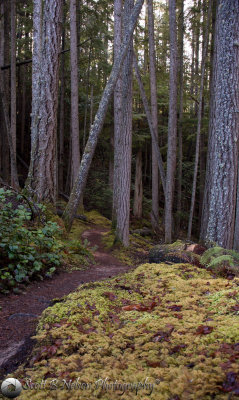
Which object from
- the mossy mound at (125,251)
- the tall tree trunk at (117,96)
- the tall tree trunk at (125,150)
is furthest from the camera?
the tall tree trunk at (117,96)

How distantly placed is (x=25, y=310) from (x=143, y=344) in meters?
2.11

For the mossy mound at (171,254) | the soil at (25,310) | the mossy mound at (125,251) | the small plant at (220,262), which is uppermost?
the small plant at (220,262)

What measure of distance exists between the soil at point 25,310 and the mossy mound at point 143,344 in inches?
8.4

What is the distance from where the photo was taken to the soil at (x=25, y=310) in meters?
2.64

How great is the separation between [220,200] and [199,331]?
447 centimetres

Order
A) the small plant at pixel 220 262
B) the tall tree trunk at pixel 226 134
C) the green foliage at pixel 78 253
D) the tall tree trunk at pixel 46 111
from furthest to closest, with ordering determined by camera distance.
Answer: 1. the tall tree trunk at pixel 46 111
2. the green foliage at pixel 78 253
3. the tall tree trunk at pixel 226 134
4. the small plant at pixel 220 262

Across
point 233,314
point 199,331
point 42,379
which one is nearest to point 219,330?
point 199,331

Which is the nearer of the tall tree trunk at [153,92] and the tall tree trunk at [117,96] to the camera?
the tall tree trunk at [117,96]

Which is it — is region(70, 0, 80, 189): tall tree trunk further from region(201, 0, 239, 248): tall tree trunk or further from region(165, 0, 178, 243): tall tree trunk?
region(201, 0, 239, 248): tall tree trunk

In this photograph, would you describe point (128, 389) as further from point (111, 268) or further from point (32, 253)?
point (111, 268)

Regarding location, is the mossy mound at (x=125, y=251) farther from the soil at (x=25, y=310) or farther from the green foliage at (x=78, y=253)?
the soil at (x=25, y=310)

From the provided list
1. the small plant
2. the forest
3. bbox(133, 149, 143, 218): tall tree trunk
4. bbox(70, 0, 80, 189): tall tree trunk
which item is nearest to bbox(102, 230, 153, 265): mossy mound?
the forest

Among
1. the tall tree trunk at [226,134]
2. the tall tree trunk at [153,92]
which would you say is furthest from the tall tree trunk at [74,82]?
the tall tree trunk at [226,134]

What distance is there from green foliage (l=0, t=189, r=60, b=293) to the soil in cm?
23
